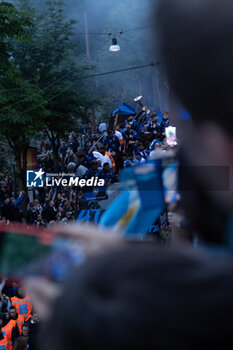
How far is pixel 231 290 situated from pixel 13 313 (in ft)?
30.1

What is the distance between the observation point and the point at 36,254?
2.70 feet

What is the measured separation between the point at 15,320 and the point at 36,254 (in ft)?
29.5

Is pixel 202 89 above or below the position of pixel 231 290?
above

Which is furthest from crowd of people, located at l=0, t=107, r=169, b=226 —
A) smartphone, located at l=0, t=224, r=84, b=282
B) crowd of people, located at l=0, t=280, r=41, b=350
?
smartphone, located at l=0, t=224, r=84, b=282

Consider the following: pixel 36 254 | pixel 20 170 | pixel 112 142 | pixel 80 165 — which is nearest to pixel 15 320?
pixel 80 165

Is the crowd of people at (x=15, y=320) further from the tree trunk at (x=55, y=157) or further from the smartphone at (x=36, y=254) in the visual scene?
the tree trunk at (x=55, y=157)

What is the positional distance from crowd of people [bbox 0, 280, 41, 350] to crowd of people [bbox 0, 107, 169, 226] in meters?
1.58

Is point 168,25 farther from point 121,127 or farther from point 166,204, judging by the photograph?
point 121,127

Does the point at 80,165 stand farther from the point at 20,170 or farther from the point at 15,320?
the point at 15,320

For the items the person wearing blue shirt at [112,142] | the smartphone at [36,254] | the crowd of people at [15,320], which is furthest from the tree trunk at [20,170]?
the smartphone at [36,254]

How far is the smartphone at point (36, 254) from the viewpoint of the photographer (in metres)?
0.71

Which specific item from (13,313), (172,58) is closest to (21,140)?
(13,313)

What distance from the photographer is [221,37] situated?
2.68 ft

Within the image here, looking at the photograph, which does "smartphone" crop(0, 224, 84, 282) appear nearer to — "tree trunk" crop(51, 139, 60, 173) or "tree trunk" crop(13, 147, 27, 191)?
"tree trunk" crop(13, 147, 27, 191)
